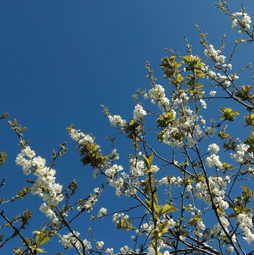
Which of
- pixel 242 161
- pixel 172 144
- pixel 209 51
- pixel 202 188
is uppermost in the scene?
pixel 209 51

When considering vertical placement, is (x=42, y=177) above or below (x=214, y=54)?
below

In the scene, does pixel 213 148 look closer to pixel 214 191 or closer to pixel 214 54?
pixel 214 191

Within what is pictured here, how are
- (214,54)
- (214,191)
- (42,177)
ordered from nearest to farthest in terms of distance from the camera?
(42,177) < (214,191) < (214,54)

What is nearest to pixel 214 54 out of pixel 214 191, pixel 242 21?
pixel 242 21

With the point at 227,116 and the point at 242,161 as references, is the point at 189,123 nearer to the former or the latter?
the point at 227,116

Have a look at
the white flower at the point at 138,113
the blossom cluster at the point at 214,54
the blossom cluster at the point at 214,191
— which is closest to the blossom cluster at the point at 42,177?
the white flower at the point at 138,113

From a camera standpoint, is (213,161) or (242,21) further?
(242,21)

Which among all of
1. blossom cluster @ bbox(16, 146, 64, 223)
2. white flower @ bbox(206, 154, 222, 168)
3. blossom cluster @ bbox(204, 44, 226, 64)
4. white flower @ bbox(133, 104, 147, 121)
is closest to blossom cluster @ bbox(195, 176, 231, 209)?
white flower @ bbox(206, 154, 222, 168)

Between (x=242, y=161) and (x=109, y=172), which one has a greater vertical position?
(x=109, y=172)

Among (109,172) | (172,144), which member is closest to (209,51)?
(172,144)

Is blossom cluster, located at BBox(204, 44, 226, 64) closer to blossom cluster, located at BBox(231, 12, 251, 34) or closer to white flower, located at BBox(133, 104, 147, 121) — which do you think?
blossom cluster, located at BBox(231, 12, 251, 34)

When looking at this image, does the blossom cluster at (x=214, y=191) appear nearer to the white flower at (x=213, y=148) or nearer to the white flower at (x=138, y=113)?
the white flower at (x=213, y=148)

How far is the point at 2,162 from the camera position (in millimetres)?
3928

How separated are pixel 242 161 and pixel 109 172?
2.38m
